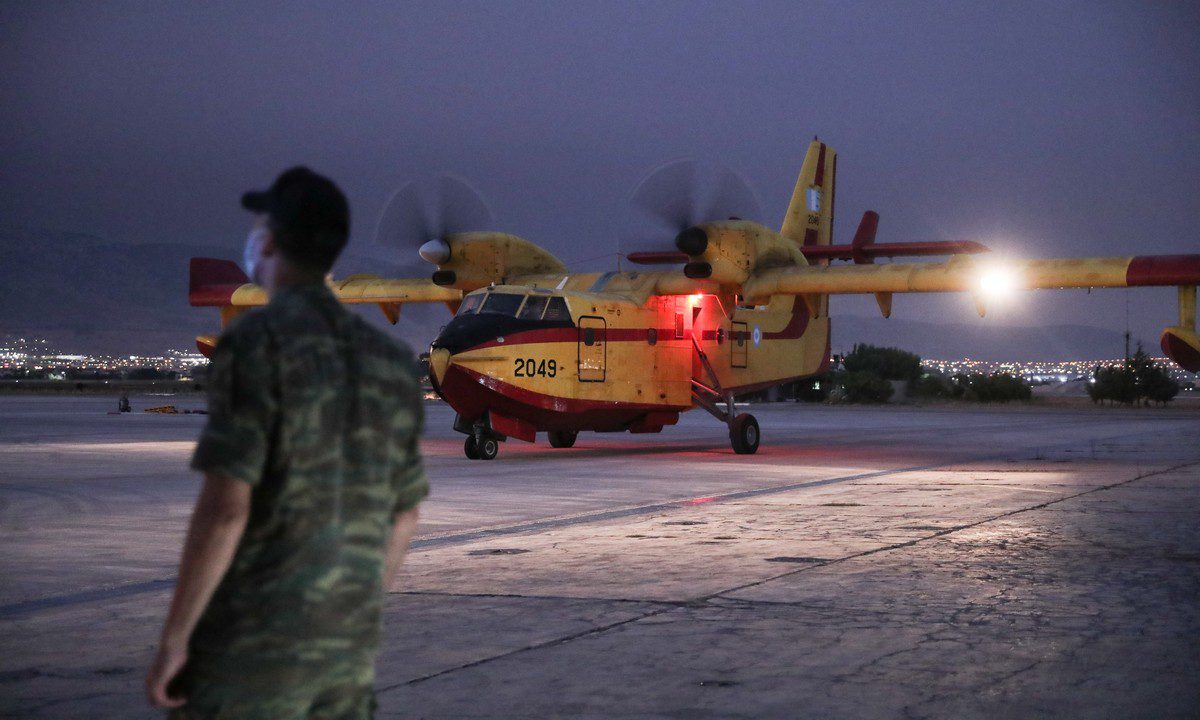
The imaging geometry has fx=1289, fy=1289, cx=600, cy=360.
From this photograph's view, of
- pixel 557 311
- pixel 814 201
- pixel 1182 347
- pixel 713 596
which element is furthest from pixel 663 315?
pixel 713 596

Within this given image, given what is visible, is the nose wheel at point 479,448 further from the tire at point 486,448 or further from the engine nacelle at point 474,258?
the engine nacelle at point 474,258

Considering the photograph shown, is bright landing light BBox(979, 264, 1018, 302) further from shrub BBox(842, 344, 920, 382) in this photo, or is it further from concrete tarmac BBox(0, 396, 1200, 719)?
shrub BBox(842, 344, 920, 382)

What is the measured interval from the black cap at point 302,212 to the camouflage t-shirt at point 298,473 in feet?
0.40

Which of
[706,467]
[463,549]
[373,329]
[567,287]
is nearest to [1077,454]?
[706,467]

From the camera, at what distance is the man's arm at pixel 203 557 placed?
2.69 m

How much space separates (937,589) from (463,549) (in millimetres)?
3837

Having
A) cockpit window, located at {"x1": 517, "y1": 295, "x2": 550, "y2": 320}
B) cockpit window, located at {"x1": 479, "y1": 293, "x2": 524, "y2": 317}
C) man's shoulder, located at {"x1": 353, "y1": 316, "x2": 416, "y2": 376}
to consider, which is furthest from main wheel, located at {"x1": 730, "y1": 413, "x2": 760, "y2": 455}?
man's shoulder, located at {"x1": 353, "y1": 316, "x2": 416, "y2": 376}

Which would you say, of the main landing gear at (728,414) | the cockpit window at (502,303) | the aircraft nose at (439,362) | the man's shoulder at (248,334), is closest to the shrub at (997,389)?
the main landing gear at (728,414)

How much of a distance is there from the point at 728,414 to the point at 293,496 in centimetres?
2068

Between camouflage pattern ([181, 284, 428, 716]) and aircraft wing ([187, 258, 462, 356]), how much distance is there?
2114cm

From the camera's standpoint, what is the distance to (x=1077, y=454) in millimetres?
23359

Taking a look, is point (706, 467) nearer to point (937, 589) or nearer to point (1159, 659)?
point (937, 589)

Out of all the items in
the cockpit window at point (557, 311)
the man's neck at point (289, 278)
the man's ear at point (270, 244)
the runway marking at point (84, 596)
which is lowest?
the runway marking at point (84, 596)

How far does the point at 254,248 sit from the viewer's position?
119 inches
